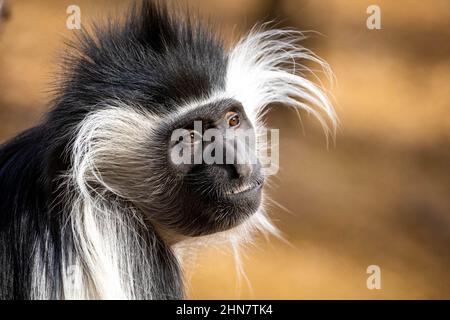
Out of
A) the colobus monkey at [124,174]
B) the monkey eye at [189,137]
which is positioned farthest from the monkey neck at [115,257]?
the monkey eye at [189,137]

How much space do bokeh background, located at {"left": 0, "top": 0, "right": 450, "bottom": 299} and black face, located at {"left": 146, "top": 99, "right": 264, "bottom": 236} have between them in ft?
8.54

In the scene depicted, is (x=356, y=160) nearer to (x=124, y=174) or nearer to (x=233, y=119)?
(x=233, y=119)

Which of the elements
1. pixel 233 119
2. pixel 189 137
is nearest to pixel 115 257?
pixel 189 137

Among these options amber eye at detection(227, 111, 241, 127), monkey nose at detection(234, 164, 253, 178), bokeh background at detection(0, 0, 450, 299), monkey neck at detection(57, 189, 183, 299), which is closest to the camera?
monkey neck at detection(57, 189, 183, 299)

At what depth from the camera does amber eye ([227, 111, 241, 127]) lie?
8.58 feet

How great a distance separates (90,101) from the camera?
243 cm

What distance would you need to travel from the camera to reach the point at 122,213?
7.93 feet

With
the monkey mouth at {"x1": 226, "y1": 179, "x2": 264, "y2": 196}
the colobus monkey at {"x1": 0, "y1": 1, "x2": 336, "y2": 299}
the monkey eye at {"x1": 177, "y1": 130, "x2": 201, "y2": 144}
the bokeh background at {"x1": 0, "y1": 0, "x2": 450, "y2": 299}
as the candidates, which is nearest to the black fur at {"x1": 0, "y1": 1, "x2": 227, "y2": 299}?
the colobus monkey at {"x1": 0, "y1": 1, "x2": 336, "y2": 299}

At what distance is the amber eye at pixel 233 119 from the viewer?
8.58 feet

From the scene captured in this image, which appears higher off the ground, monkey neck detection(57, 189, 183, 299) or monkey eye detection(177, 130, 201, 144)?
monkey eye detection(177, 130, 201, 144)

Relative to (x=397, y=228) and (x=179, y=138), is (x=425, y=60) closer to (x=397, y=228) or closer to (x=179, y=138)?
(x=397, y=228)

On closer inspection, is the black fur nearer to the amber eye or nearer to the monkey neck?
the monkey neck

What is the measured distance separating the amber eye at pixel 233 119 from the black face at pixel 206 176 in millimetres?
36

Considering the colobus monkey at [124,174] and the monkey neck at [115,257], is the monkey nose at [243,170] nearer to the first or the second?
the colobus monkey at [124,174]
